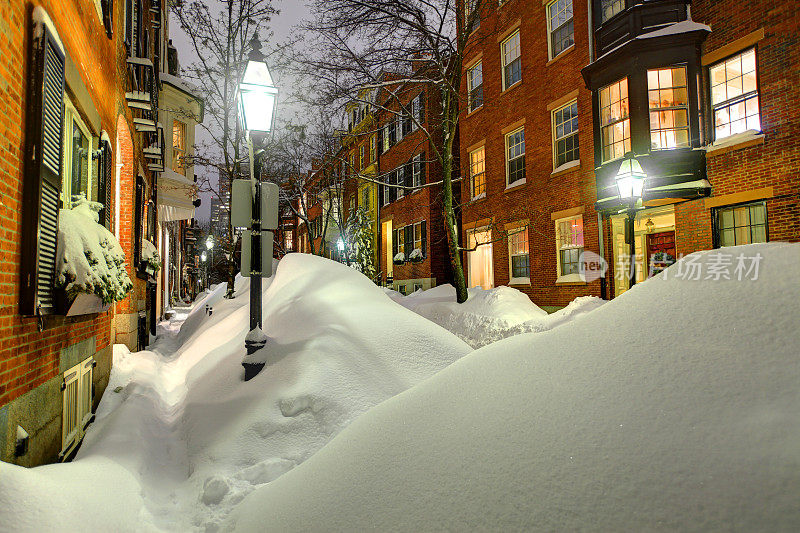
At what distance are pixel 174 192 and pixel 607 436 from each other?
67.1ft

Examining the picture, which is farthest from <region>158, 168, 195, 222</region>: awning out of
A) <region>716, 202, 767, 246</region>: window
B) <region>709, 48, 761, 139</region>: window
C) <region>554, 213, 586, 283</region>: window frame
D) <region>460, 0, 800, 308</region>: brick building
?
<region>716, 202, 767, 246</region>: window

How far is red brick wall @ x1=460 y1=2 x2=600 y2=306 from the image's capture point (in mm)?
14375

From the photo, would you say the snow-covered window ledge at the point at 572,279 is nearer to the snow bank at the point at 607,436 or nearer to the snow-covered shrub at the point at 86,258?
the snow bank at the point at 607,436

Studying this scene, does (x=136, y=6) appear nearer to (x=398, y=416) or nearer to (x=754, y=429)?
(x=398, y=416)

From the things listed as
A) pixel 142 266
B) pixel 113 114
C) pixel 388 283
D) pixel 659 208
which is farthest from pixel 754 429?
pixel 388 283

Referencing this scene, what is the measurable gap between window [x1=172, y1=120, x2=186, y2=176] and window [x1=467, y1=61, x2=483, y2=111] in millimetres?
12680

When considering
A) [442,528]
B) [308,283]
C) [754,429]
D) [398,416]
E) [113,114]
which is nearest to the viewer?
[754,429]

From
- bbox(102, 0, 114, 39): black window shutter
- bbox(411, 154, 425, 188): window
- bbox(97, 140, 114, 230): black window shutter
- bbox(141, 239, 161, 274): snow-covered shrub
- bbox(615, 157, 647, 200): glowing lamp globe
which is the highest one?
bbox(411, 154, 425, 188): window

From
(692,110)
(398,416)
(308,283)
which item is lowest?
(398,416)

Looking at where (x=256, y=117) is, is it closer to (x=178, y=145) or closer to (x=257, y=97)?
(x=257, y=97)

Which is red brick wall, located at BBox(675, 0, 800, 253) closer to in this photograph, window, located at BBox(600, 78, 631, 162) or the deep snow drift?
window, located at BBox(600, 78, 631, 162)

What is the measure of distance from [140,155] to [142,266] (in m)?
2.96

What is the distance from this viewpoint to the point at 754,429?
1.58 metres

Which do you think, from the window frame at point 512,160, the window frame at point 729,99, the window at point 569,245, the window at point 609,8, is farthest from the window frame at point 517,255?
the window at point 609,8
